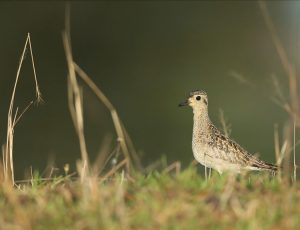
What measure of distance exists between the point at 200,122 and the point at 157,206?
534cm

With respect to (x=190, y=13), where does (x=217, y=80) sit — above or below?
below

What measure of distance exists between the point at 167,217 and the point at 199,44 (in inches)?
1405

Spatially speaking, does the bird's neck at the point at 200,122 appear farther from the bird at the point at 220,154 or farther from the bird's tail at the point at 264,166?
the bird's tail at the point at 264,166

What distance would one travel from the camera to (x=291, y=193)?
7305 millimetres

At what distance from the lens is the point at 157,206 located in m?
6.97

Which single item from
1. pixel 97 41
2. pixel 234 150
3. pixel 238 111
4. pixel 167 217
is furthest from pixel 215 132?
pixel 97 41

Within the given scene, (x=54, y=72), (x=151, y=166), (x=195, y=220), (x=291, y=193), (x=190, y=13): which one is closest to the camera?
(x=195, y=220)

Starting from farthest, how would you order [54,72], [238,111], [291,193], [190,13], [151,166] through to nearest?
[190,13], [54,72], [238,111], [151,166], [291,193]

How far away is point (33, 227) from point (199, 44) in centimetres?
3576

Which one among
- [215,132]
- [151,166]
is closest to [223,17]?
[215,132]

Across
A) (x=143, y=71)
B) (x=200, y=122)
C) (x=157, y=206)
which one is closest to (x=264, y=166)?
(x=200, y=122)

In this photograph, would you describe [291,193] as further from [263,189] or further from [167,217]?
[167,217]

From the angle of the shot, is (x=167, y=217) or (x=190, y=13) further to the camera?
(x=190, y=13)

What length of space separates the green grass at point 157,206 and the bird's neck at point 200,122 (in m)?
4.18
